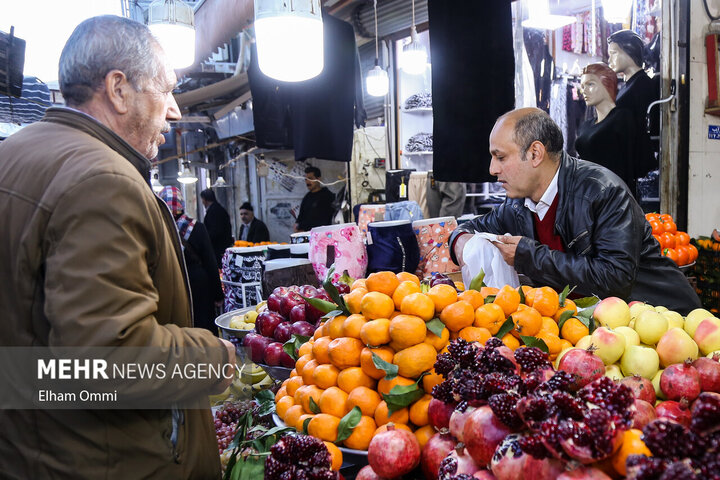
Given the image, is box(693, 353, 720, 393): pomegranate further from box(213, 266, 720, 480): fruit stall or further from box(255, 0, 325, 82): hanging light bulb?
box(255, 0, 325, 82): hanging light bulb

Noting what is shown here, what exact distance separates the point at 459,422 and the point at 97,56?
1.20 metres

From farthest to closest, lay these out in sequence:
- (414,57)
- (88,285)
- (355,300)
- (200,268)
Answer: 1. (414,57)
2. (200,268)
3. (355,300)
4. (88,285)

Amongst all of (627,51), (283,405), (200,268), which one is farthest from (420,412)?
(627,51)

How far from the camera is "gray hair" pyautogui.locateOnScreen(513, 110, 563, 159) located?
2451 mm

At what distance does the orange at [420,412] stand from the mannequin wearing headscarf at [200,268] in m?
3.65

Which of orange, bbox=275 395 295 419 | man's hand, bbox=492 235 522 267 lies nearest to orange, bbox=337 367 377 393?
orange, bbox=275 395 295 419

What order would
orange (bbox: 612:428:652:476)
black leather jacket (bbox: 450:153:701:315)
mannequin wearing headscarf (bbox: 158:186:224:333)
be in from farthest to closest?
mannequin wearing headscarf (bbox: 158:186:224:333) → black leather jacket (bbox: 450:153:701:315) → orange (bbox: 612:428:652:476)

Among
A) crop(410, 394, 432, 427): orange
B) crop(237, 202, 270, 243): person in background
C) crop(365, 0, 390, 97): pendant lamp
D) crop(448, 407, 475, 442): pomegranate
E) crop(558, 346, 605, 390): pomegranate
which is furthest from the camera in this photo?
crop(237, 202, 270, 243): person in background

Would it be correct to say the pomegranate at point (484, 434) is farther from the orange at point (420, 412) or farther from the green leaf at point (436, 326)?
the green leaf at point (436, 326)

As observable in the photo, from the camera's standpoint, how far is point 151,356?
3.60ft

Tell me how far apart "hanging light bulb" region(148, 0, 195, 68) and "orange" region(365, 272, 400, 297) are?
111 inches

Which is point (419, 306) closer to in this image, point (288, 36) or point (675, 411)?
point (675, 411)

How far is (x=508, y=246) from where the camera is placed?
97.9 inches

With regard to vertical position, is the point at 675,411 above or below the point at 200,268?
above
